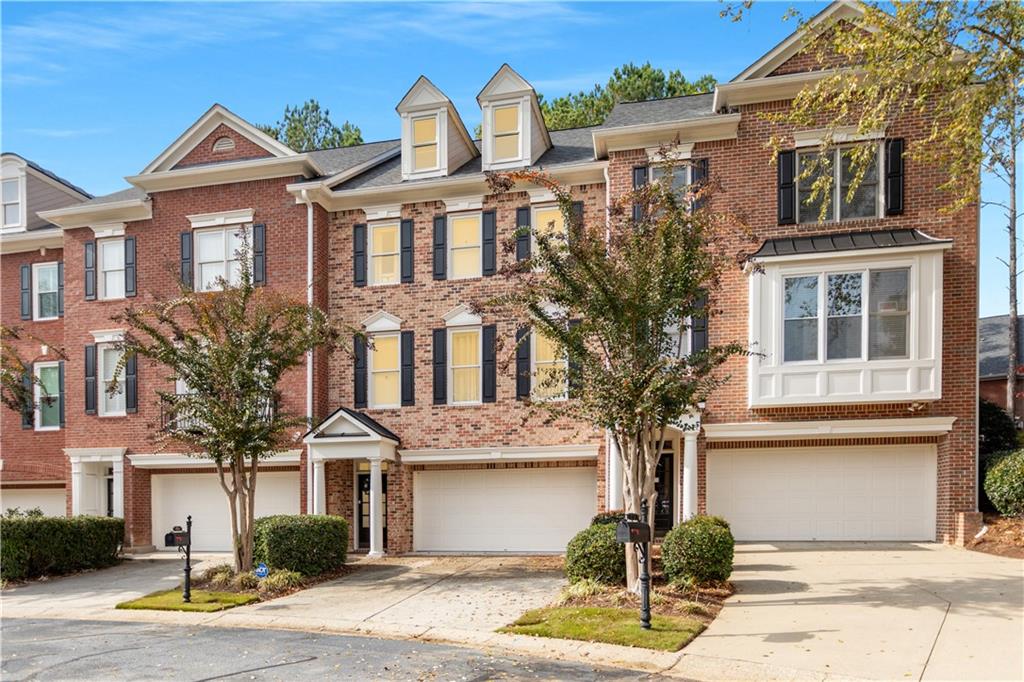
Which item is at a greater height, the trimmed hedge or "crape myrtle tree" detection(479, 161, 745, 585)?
"crape myrtle tree" detection(479, 161, 745, 585)

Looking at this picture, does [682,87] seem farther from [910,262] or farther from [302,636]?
[302,636]

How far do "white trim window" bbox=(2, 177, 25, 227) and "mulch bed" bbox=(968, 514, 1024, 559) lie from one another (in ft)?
83.8

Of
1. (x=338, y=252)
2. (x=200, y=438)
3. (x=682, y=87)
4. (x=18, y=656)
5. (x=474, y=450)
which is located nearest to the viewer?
(x=18, y=656)

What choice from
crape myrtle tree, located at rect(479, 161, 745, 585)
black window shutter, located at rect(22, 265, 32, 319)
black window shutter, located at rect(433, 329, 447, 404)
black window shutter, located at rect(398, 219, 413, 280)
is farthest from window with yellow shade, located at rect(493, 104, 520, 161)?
black window shutter, located at rect(22, 265, 32, 319)

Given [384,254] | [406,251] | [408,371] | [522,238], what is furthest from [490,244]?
[408,371]

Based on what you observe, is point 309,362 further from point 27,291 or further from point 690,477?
point 27,291

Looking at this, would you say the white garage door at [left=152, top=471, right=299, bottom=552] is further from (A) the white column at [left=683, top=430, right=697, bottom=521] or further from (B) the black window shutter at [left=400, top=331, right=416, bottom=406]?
(A) the white column at [left=683, top=430, right=697, bottom=521]

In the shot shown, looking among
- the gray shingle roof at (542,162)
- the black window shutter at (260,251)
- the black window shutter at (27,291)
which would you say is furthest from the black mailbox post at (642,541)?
the black window shutter at (27,291)

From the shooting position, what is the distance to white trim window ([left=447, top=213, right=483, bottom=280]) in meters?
19.0

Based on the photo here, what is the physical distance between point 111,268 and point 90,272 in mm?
622

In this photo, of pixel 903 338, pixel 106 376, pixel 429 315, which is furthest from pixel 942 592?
pixel 106 376

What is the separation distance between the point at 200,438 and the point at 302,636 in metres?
5.29

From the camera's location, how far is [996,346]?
28422 mm

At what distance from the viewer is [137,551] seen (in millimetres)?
20078
